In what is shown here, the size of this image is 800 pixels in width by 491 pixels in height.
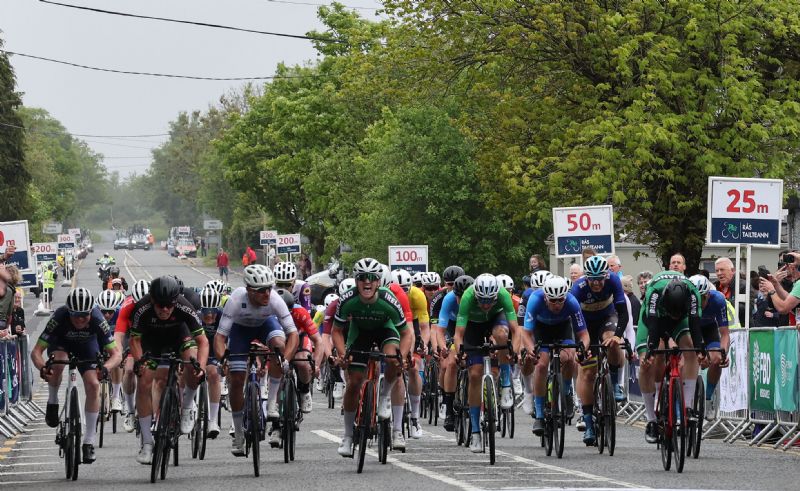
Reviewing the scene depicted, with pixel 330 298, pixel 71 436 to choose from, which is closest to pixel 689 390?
pixel 71 436

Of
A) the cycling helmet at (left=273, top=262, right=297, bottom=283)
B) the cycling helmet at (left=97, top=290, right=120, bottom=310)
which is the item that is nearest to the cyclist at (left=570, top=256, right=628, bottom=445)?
the cycling helmet at (left=273, top=262, right=297, bottom=283)

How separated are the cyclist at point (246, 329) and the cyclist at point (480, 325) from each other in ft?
5.69

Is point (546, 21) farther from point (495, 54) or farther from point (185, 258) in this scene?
point (185, 258)

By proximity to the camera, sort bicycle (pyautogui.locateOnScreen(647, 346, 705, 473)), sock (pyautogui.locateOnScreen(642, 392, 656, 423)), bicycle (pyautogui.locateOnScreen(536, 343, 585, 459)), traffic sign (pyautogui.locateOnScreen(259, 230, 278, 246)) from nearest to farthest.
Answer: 1. bicycle (pyautogui.locateOnScreen(647, 346, 705, 473))
2. sock (pyautogui.locateOnScreen(642, 392, 656, 423))
3. bicycle (pyautogui.locateOnScreen(536, 343, 585, 459))
4. traffic sign (pyautogui.locateOnScreen(259, 230, 278, 246))

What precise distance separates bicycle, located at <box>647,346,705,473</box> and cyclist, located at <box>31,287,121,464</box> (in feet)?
16.3

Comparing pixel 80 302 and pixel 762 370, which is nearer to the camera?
pixel 80 302

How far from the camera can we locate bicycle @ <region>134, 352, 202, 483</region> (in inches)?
559

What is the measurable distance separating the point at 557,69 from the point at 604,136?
293 centimetres

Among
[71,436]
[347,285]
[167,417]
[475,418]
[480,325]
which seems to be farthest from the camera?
[480,325]

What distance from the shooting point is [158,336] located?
1512cm

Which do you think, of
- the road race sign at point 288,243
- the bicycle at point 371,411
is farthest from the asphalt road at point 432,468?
the road race sign at point 288,243

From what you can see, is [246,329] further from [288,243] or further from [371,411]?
[288,243]

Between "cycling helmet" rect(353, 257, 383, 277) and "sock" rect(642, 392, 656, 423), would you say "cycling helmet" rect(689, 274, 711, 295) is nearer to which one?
"sock" rect(642, 392, 656, 423)

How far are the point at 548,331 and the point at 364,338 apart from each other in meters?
2.44
